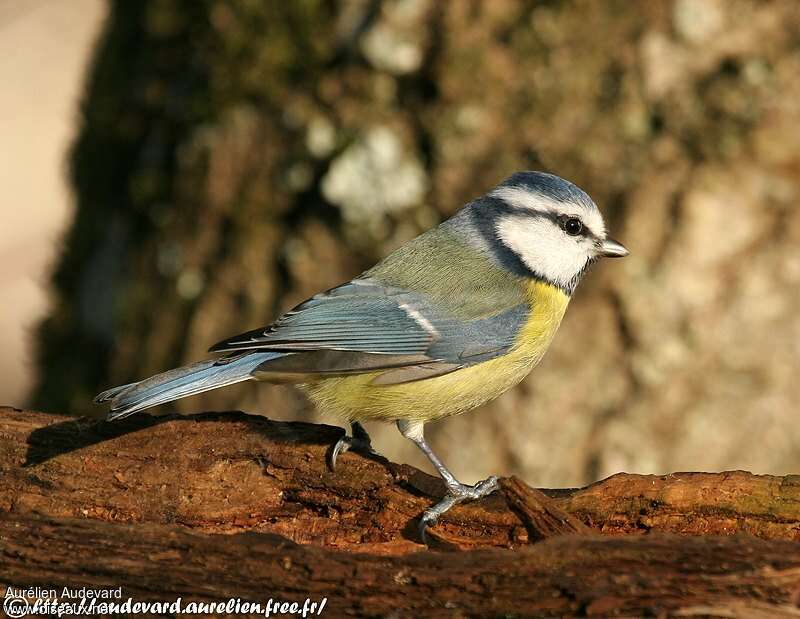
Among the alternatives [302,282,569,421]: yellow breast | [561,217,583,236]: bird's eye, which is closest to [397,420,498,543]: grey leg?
[302,282,569,421]: yellow breast

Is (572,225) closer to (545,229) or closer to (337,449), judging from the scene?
(545,229)

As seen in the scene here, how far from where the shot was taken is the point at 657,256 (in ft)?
10.6

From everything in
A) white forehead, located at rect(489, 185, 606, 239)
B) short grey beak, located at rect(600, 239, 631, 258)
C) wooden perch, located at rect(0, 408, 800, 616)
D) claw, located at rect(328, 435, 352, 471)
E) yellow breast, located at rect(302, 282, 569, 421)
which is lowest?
wooden perch, located at rect(0, 408, 800, 616)

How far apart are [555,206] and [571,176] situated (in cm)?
56

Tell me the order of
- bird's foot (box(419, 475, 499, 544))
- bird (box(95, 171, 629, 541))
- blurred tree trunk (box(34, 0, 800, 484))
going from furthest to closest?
blurred tree trunk (box(34, 0, 800, 484)) → bird (box(95, 171, 629, 541)) → bird's foot (box(419, 475, 499, 544))

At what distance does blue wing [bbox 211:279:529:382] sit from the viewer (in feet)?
8.01

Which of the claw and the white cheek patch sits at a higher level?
the white cheek patch

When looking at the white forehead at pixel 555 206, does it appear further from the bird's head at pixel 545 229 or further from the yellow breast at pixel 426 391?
the yellow breast at pixel 426 391

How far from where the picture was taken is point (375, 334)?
2586 millimetres

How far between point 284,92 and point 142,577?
6.73ft

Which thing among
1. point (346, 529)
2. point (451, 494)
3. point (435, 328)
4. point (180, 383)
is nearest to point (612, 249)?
point (435, 328)

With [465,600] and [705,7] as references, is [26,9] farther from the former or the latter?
[465,600]

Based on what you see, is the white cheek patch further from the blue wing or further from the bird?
the blue wing

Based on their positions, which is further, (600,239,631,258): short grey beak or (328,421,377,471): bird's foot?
(600,239,631,258): short grey beak
